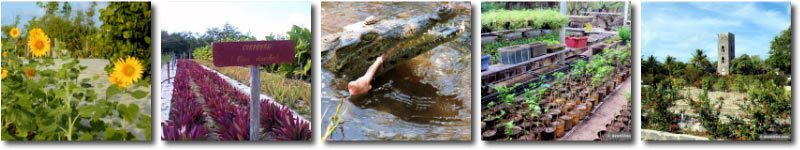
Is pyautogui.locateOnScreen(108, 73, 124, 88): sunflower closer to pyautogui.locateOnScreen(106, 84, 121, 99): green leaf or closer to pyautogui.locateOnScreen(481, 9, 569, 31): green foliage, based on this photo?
pyautogui.locateOnScreen(106, 84, 121, 99): green leaf

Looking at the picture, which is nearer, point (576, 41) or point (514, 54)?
point (514, 54)

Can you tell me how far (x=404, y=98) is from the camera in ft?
17.5

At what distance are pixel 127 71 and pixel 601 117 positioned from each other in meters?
4.57

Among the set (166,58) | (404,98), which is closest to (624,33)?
(404,98)

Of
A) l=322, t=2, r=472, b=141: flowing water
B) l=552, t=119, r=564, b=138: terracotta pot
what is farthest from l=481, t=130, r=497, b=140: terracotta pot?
l=552, t=119, r=564, b=138: terracotta pot

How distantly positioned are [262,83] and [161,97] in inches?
39.2

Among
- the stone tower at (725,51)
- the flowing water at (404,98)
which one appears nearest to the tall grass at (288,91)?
the flowing water at (404,98)

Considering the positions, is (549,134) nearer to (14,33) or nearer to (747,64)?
(747,64)

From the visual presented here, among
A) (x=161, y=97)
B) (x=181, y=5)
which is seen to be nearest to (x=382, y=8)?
(x=181, y=5)

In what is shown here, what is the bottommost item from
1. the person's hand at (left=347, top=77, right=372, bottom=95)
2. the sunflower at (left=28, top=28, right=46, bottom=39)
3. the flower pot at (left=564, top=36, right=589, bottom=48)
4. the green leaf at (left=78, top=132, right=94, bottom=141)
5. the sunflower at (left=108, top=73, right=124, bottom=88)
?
the green leaf at (left=78, top=132, right=94, bottom=141)

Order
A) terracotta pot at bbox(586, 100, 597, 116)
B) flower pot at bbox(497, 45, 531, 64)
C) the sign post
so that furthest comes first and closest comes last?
terracotta pot at bbox(586, 100, 597, 116) < flower pot at bbox(497, 45, 531, 64) < the sign post

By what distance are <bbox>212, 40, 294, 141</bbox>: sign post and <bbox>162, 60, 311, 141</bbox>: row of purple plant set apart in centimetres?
10

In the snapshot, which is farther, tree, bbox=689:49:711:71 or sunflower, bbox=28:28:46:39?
sunflower, bbox=28:28:46:39

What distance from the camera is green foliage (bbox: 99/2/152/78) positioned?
5473 millimetres
